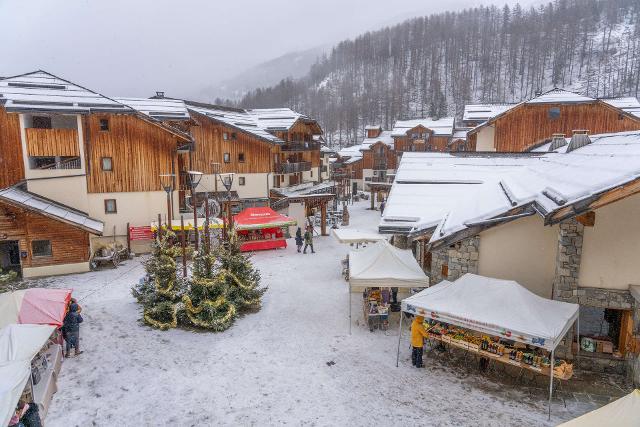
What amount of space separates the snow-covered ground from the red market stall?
10.5 meters

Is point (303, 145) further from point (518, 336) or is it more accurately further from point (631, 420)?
point (631, 420)

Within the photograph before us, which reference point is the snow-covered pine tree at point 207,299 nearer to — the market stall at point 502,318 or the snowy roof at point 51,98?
the market stall at point 502,318

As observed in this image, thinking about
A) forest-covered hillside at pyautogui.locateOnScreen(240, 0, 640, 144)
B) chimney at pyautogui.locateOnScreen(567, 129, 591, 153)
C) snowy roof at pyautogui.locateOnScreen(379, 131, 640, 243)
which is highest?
forest-covered hillside at pyautogui.locateOnScreen(240, 0, 640, 144)

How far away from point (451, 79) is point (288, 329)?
120986 millimetres

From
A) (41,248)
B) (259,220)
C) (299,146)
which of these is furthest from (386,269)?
(299,146)

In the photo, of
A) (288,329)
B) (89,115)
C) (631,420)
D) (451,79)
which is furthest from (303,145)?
(451,79)

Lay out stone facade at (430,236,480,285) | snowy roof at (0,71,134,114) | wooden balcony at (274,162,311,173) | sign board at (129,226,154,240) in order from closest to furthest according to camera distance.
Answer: stone facade at (430,236,480,285), snowy roof at (0,71,134,114), sign board at (129,226,154,240), wooden balcony at (274,162,311,173)

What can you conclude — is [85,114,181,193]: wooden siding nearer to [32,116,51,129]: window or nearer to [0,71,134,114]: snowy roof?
[0,71,134,114]: snowy roof

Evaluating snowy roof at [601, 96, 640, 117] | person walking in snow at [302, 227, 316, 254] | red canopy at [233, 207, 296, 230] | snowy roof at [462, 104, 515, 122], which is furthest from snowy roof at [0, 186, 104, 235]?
snowy roof at [601, 96, 640, 117]

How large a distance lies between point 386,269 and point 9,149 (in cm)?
2136

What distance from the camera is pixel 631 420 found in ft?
18.4

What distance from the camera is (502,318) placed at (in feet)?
32.3

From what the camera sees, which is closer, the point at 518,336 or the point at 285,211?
the point at 518,336

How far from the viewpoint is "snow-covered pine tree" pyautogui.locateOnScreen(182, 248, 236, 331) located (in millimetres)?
13906
